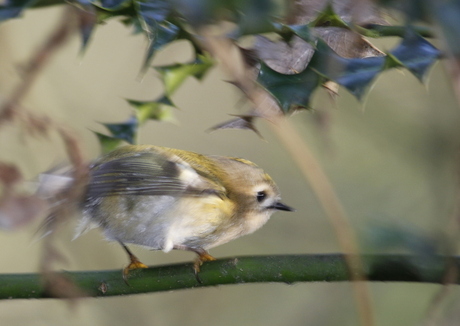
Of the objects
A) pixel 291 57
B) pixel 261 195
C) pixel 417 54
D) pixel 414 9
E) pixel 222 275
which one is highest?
pixel 414 9

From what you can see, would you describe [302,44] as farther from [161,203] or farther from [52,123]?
[161,203]

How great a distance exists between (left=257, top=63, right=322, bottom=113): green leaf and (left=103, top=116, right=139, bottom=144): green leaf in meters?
0.52

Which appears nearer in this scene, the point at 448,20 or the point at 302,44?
the point at 448,20

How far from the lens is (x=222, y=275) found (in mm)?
1008

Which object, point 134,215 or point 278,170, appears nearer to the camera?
point 134,215

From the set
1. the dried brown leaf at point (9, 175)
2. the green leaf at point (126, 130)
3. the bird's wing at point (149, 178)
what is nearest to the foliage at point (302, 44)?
the dried brown leaf at point (9, 175)

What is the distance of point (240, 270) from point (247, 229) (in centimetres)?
55

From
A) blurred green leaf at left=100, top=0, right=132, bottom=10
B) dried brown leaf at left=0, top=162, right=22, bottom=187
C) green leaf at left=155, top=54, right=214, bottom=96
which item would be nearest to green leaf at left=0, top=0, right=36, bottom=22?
blurred green leaf at left=100, top=0, right=132, bottom=10

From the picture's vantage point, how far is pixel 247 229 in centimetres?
152

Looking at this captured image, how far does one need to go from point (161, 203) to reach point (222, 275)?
0.47m

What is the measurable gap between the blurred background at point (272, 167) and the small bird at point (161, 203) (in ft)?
0.39

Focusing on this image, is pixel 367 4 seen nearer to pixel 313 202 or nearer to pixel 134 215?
pixel 134 215

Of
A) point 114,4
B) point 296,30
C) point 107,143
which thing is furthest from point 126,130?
point 296,30

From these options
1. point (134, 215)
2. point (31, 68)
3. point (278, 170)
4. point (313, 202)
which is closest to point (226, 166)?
point (134, 215)
